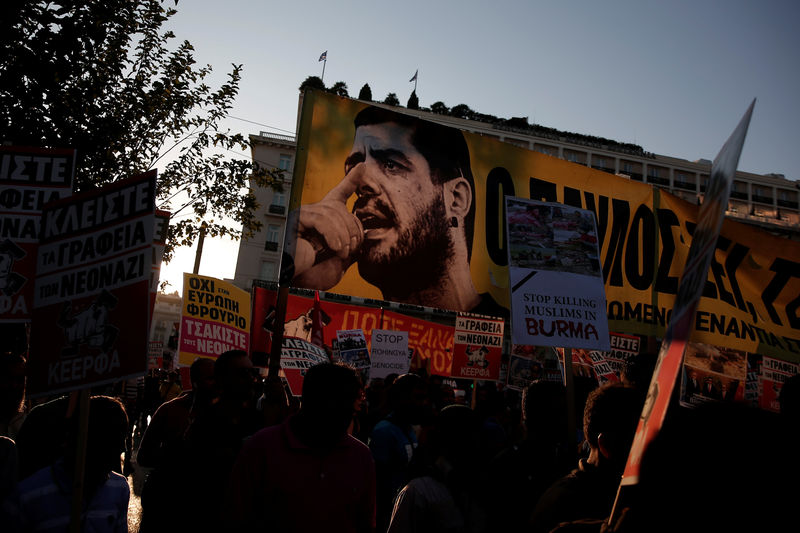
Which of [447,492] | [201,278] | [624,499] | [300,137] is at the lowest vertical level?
[447,492]

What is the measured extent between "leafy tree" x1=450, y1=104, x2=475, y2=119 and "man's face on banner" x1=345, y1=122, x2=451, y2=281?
60398 millimetres

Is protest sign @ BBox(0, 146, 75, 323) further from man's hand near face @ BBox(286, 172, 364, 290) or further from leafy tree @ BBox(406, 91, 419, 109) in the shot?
leafy tree @ BBox(406, 91, 419, 109)

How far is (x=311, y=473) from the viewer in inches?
94.6

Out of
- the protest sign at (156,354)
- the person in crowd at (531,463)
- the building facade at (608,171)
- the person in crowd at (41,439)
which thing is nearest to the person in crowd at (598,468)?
the person in crowd at (531,463)

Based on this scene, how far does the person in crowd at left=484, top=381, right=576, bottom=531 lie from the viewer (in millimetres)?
2818

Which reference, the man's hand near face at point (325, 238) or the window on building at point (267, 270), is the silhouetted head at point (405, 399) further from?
the window on building at point (267, 270)

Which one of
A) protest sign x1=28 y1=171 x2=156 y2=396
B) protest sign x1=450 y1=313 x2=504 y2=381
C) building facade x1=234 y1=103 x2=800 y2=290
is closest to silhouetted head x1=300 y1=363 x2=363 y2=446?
protest sign x1=28 y1=171 x2=156 y2=396

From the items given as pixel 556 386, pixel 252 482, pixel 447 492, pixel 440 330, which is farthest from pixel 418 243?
pixel 440 330

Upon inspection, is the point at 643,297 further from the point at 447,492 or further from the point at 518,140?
the point at 518,140

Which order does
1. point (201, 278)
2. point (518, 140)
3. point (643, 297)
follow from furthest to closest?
point (518, 140)
point (201, 278)
point (643, 297)

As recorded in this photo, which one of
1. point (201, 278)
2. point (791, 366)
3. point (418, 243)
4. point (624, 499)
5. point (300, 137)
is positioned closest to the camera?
point (624, 499)

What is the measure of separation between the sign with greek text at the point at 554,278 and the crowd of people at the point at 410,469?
0.49 meters

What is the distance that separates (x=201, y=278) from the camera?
7.92 metres

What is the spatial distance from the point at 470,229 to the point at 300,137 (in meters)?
2.03
